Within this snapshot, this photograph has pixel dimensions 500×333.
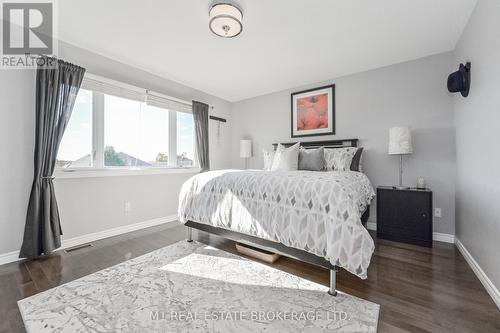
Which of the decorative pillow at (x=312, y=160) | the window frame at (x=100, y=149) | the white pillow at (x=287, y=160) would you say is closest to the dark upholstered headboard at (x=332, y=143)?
the decorative pillow at (x=312, y=160)

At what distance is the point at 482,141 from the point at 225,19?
248 centimetres

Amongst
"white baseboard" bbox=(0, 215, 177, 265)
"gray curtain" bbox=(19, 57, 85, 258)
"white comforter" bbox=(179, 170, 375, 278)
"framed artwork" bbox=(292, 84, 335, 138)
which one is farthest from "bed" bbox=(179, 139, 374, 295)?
"framed artwork" bbox=(292, 84, 335, 138)

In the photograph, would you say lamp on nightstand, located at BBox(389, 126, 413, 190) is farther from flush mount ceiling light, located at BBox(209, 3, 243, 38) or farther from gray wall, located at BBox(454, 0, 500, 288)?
flush mount ceiling light, located at BBox(209, 3, 243, 38)

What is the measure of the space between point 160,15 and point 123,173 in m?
2.05

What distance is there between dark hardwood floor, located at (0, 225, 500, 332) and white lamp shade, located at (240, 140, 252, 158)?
85.3 inches

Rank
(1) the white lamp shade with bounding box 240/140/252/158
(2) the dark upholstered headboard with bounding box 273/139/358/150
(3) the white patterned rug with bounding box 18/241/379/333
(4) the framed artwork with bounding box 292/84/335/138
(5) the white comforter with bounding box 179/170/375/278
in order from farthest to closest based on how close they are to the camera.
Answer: (1) the white lamp shade with bounding box 240/140/252/158, (4) the framed artwork with bounding box 292/84/335/138, (2) the dark upholstered headboard with bounding box 273/139/358/150, (5) the white comforter with bounding box 179/170/375/278, (3) the white patterned rug with bounding box 18/241/379/333

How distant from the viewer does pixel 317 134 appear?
3793 mm

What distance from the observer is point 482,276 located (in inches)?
69.1

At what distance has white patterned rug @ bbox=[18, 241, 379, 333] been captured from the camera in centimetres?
129

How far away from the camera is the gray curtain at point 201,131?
3.98 metres

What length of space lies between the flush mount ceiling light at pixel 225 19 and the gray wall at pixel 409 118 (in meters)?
2.21

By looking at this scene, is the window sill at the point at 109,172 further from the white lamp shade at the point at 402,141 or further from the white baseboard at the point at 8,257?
the white lamp shade at the point at 402,141

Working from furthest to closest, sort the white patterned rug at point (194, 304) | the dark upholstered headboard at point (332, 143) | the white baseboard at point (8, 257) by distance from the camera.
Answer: the dark upholstered headboard at point (332, 143) < the white baseboard at point (8, 257) < the white patterned rug at point (194, 304)

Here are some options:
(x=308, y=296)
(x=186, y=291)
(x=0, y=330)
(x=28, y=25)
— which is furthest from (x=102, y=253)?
(x=28, y=25)
